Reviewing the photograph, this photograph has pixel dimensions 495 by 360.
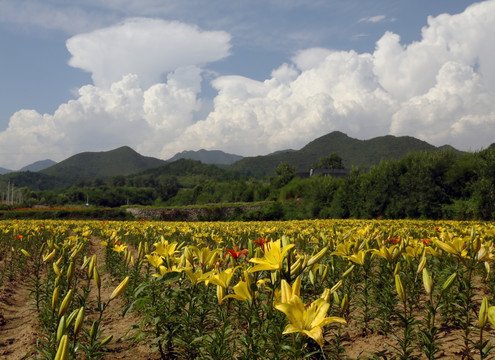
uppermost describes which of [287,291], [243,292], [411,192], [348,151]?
[348,151]

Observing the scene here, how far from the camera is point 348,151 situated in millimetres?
152625

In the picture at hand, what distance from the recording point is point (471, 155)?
2231 cm

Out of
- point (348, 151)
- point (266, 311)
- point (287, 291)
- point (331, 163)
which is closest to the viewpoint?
point (287, 291)

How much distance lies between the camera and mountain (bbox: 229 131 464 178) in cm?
12191

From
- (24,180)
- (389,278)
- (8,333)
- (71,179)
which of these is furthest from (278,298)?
(71,179)

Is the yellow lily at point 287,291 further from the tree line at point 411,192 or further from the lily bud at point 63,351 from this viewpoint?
the tree line at point 411,192

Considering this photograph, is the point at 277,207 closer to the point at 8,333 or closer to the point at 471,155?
the point at 471,155

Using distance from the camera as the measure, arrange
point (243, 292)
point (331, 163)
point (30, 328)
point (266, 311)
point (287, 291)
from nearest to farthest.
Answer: point (287, 291) < point (243, 292) < point (266, 311) < point (30, 328) < point (331, 163)

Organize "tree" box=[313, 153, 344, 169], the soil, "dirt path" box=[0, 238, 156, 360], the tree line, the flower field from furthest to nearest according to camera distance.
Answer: "tree" box=[313, 153, 344, 169], the tree line, "dirt path" box=[0, 238, 156, 360], the soil, the flower field

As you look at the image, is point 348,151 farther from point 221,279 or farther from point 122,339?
point 221,279

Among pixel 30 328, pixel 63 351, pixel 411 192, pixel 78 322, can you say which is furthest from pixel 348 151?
pixel 63 351

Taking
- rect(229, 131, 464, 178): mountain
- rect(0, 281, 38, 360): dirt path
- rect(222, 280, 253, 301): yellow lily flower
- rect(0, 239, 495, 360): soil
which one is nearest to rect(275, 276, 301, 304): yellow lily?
rect(222, 280, 253, 301): yellow lily flower

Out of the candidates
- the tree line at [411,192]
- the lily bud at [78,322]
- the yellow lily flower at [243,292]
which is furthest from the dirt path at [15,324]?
the tree line at [411,192]

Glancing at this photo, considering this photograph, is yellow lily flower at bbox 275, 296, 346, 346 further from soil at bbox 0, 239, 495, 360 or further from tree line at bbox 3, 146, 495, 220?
tree line at bbox 3, 146, 495, 220
